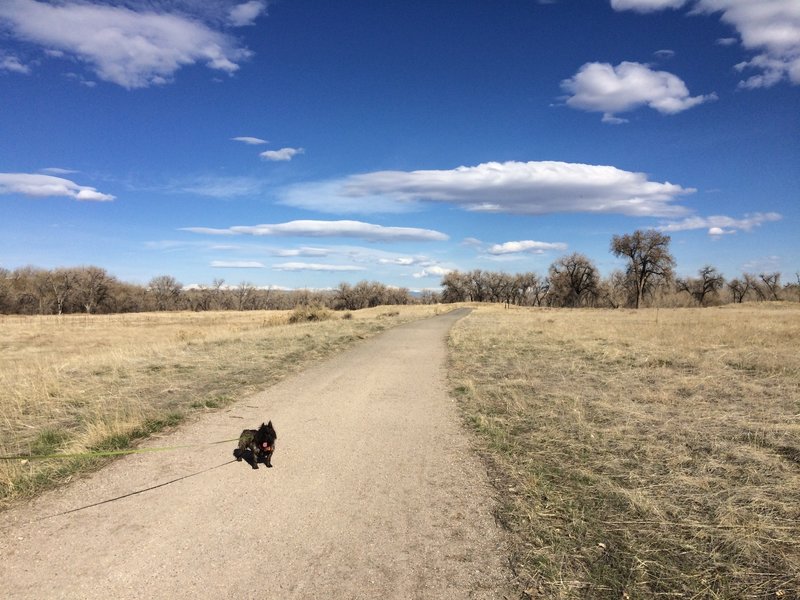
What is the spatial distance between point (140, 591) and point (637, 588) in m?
3.24

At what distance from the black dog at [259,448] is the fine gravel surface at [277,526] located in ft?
0.41

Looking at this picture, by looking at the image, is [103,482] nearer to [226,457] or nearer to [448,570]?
[226,457]

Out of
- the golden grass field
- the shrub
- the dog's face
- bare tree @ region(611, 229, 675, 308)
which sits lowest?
the golden grass field

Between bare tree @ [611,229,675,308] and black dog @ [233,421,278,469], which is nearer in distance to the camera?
black dog @ [233,421,278,469]

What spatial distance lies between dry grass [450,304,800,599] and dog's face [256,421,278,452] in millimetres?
2511

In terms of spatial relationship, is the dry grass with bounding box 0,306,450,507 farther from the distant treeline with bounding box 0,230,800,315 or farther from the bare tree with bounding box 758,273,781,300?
the bare tree with bounding box 758,273,781,300

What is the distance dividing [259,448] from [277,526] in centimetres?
134

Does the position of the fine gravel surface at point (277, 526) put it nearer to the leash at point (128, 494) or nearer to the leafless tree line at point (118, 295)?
the leash at point (128, 494)

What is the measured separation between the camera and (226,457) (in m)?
5.34

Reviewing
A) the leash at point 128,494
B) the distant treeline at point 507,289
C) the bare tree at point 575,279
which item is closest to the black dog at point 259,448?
the leash at point 128,494

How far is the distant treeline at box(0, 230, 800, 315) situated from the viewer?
70.1 meters

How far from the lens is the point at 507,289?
389ft

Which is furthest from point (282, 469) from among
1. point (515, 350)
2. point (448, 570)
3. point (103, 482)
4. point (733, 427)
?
point (515, 350)


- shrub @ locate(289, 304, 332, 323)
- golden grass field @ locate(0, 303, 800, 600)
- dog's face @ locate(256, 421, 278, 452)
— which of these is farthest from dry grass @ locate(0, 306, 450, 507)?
shrub @ locate(289, 304, 332, 323)
